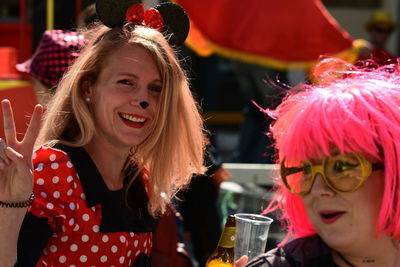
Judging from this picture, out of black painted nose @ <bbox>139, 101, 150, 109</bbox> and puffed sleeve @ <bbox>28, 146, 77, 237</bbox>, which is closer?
puffed sleeve @ <bbox>28, 146, 77, 237</bbox>

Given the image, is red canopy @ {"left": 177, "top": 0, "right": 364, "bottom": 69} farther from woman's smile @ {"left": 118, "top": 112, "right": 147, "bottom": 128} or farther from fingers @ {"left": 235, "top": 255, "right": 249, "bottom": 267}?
fingers @ {"left": 235, "top": 255, "right": 249, "bottom": 267}

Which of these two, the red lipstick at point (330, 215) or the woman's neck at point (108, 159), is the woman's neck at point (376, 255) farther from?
the woman's neck at point (108, 159)

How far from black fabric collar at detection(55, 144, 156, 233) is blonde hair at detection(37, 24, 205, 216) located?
0.06m

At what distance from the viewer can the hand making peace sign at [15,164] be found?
8.04 feet

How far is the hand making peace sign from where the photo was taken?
2449 mm

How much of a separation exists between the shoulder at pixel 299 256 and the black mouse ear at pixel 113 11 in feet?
3.63

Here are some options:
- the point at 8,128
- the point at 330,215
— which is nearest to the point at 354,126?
the point at 330,215

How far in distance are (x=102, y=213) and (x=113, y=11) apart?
0.74 m

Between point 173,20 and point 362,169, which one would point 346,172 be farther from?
point 173,20

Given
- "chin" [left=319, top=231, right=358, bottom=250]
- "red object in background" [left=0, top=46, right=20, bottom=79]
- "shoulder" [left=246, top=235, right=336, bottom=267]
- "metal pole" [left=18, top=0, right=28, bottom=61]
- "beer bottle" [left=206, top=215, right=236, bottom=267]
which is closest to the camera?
"chin" [left=319, top=231, right=358, bottom=250]

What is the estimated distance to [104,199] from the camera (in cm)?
283

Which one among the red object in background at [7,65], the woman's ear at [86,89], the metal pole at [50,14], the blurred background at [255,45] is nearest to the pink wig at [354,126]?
the woman's ear at [86,89]

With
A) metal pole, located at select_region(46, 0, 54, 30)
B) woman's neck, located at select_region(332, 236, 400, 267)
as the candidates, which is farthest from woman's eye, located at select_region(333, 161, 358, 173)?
metal pole, located at select_region(46, 0, 54, 30)

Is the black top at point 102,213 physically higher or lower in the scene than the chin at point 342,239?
lower
